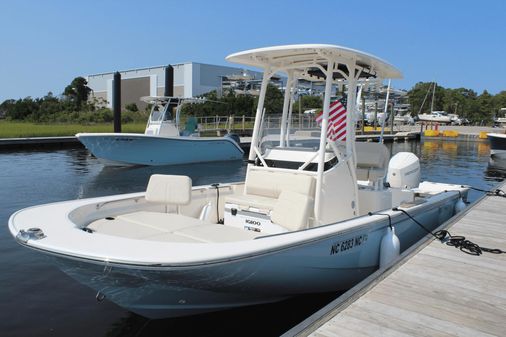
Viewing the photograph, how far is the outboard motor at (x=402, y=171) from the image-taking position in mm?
8383

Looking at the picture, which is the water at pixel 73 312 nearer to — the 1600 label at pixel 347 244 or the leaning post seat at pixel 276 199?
the 1600 label at pixel 347 244

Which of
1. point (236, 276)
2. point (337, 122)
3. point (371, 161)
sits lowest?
point (236, 276)

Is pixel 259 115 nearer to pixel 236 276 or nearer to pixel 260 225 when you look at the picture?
pixel 260 225

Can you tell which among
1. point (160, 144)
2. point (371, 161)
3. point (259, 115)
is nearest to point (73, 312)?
point (259, 115)

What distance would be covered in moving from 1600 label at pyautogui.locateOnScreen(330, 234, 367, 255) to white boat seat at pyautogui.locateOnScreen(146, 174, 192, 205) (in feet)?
6.00

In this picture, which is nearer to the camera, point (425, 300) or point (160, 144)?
point (425, 300)

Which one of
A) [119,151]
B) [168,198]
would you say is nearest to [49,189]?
[119,151]

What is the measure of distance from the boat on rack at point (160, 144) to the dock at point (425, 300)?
1462 cm

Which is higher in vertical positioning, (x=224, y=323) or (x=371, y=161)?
(x=371, y=161)

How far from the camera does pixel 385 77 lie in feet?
21.0

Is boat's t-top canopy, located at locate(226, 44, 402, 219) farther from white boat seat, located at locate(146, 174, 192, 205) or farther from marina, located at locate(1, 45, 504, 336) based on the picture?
white boat seat, located at locate(146, 174, 192, 205)

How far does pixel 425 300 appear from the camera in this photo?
3.88 metres

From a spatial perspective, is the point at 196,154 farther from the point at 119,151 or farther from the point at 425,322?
the point at 425,322

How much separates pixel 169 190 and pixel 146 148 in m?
13.7
